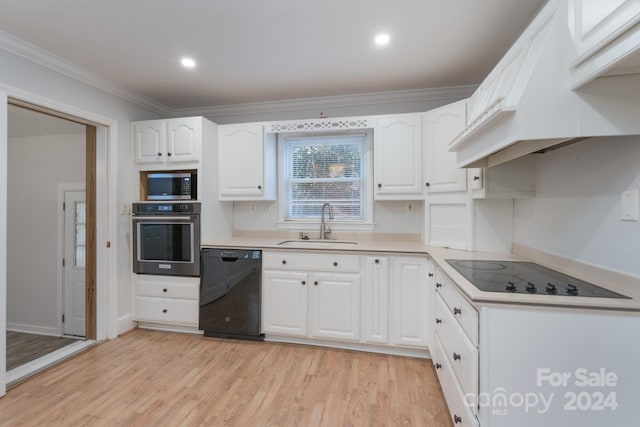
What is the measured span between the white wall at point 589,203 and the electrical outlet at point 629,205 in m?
0.02

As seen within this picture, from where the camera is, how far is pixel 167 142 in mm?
2920

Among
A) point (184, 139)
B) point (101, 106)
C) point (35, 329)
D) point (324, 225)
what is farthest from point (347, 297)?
point (35, 329)

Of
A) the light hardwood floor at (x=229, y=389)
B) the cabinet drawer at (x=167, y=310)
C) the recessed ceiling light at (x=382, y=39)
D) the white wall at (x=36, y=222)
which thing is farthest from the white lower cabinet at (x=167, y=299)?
the recessed ceiling light at (x=382, y=39)

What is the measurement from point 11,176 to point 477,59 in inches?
217

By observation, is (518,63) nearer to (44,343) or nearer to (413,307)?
(413,307)

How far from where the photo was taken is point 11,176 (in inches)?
147

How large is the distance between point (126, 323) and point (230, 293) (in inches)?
46.8

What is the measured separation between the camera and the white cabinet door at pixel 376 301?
7.96 ft

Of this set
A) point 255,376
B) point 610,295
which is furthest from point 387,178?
point 255,376

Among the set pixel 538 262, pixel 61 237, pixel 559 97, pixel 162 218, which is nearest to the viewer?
pixel 559 97

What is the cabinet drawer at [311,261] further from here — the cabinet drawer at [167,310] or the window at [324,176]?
the cabinet drawer at [167,310]

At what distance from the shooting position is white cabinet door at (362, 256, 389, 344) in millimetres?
2426

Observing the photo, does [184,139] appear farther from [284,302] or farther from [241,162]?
[284,302]

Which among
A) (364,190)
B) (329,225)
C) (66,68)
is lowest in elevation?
(329,225)
